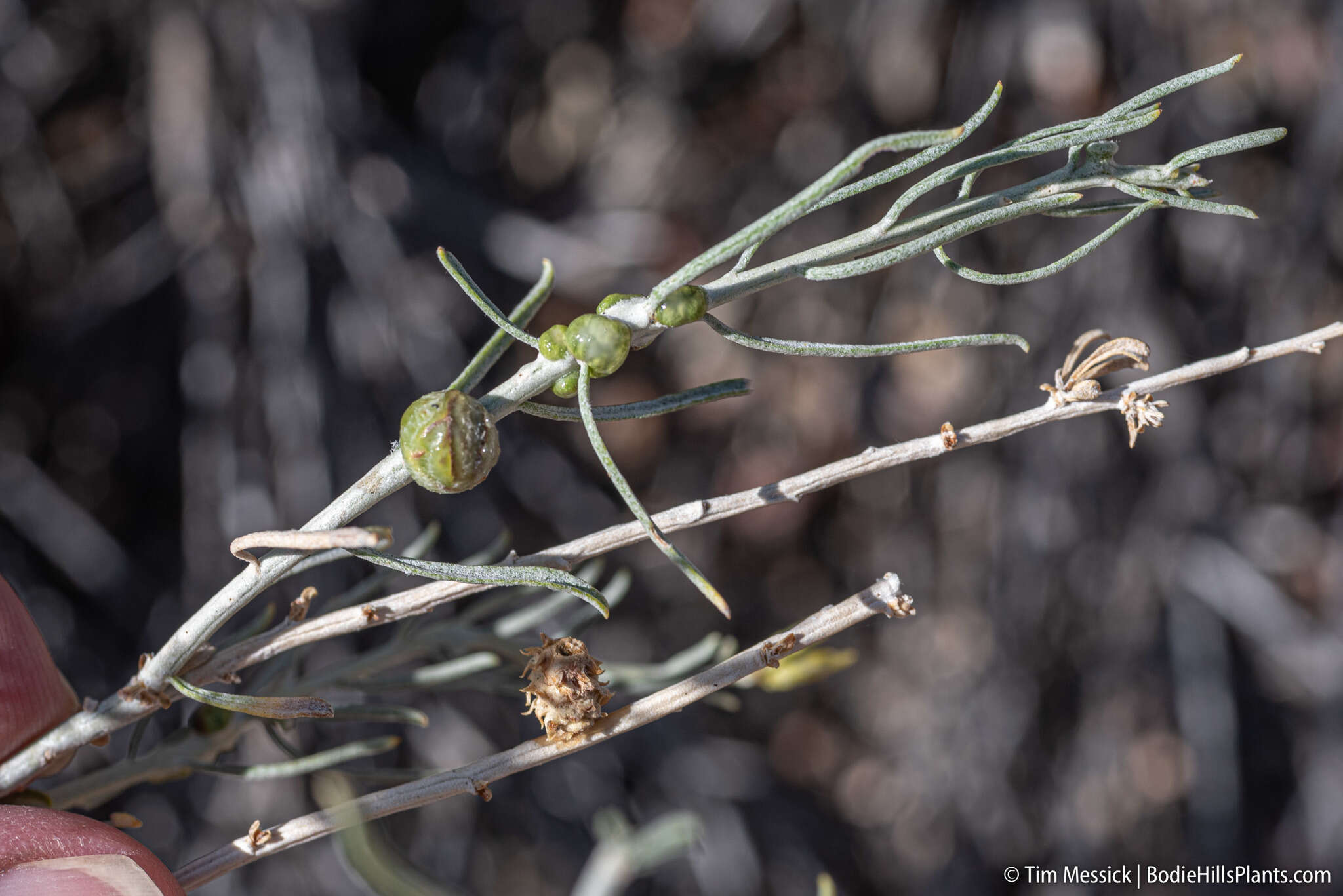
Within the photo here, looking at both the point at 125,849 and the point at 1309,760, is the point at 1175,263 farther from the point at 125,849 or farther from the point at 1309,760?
the point at 125,849

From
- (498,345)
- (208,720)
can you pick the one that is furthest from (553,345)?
(208,720)

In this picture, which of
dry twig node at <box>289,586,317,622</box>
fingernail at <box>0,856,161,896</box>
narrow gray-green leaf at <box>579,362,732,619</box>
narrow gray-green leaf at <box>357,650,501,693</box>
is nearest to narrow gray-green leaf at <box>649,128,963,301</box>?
narrow gray-green leaf at <box>579,362,732,619</box>

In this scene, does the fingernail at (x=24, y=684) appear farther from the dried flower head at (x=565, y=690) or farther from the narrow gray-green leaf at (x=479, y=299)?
the narrow gray-green leaf at (x=479, y=299)

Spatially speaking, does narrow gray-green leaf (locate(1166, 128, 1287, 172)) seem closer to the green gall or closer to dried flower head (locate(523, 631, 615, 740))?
dried flower head (locate(523, 631, 615, 740))

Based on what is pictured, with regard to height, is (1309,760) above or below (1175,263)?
below

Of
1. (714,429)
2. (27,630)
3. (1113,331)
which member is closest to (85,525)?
(27,630)
